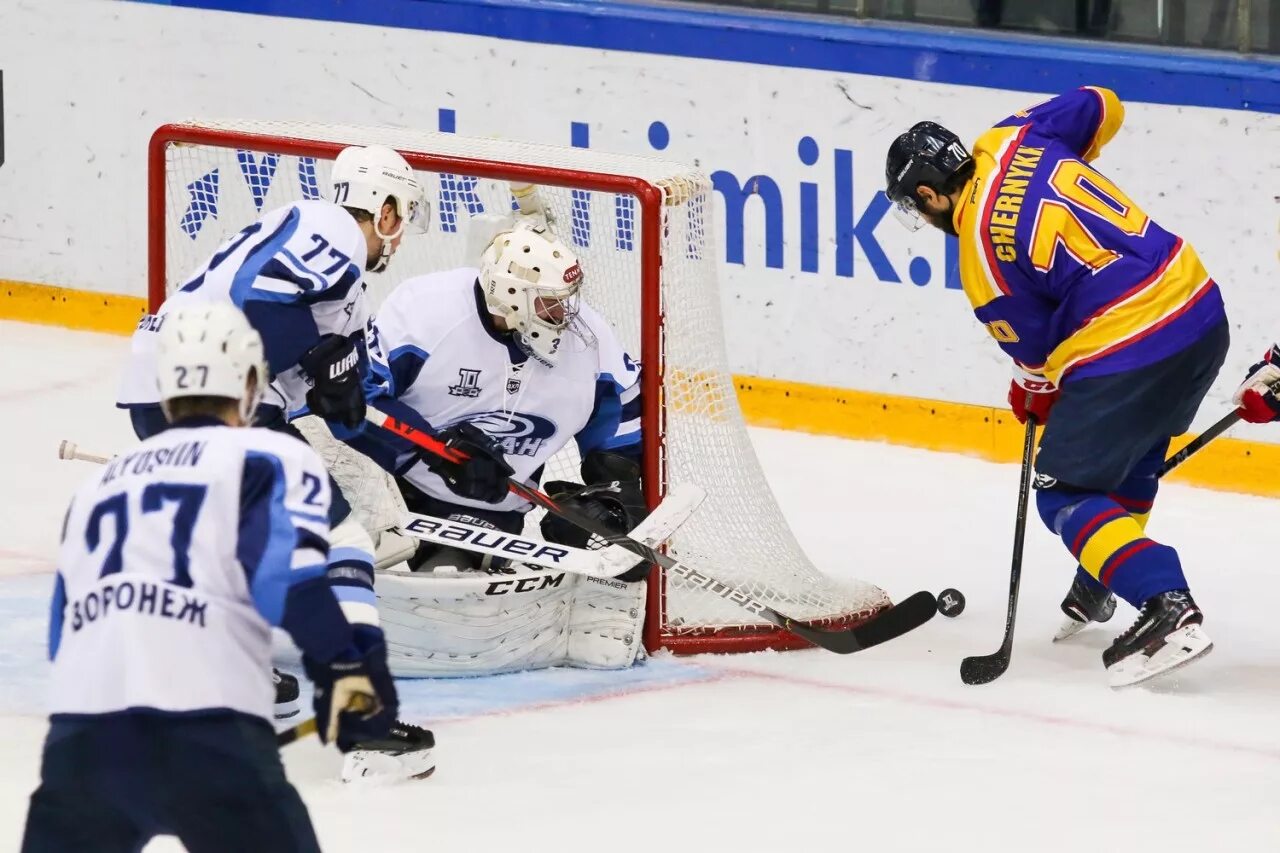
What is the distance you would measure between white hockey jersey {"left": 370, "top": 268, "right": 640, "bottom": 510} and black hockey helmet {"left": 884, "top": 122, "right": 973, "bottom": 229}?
618mm

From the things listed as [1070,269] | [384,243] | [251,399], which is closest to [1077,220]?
[1070,269]

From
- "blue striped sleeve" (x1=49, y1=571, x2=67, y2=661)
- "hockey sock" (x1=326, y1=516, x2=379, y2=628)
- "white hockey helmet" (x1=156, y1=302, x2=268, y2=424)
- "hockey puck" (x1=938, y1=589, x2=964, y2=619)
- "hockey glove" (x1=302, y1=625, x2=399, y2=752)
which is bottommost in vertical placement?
"hockey puck" (x1=938, y1=589, x2=964, y2=619)

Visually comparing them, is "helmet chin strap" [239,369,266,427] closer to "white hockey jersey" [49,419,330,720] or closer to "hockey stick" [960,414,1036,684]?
"white hockey jersey" [49,419,330,720]

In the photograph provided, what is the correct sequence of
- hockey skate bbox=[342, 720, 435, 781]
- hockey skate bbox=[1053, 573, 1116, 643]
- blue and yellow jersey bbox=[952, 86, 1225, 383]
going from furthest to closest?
hockey skate bbox=[1053, 573, 1116, 643]
blue and yellow jersey bbox=[952, 86, 1225, 383]
hockey skate bbox=[342, 720, 435, 781]

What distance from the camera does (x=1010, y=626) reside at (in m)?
4.34

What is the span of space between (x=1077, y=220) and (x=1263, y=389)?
0.50 metres

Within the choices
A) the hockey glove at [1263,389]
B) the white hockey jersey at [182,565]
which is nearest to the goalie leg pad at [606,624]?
the hockey glove at [1263,389]

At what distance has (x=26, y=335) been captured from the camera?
6.87 meters

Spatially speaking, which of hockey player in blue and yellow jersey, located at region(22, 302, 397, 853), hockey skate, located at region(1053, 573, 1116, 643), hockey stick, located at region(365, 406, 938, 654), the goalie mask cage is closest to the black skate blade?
hockey stick, located at region(365, 406, 938, 654)

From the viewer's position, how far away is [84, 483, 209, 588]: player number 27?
2525 mm

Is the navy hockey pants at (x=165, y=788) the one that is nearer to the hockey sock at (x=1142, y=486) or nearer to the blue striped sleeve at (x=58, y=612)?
the blue striped sleeve at (x=58, y=612)

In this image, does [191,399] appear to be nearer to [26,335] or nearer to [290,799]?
[290,799]

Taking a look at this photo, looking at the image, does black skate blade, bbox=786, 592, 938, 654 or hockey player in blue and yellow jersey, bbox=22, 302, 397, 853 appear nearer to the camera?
hockey player in blue and yellow jersey, bbox=22, 302, 397, 853

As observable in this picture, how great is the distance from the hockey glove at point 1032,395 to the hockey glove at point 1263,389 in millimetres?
349
